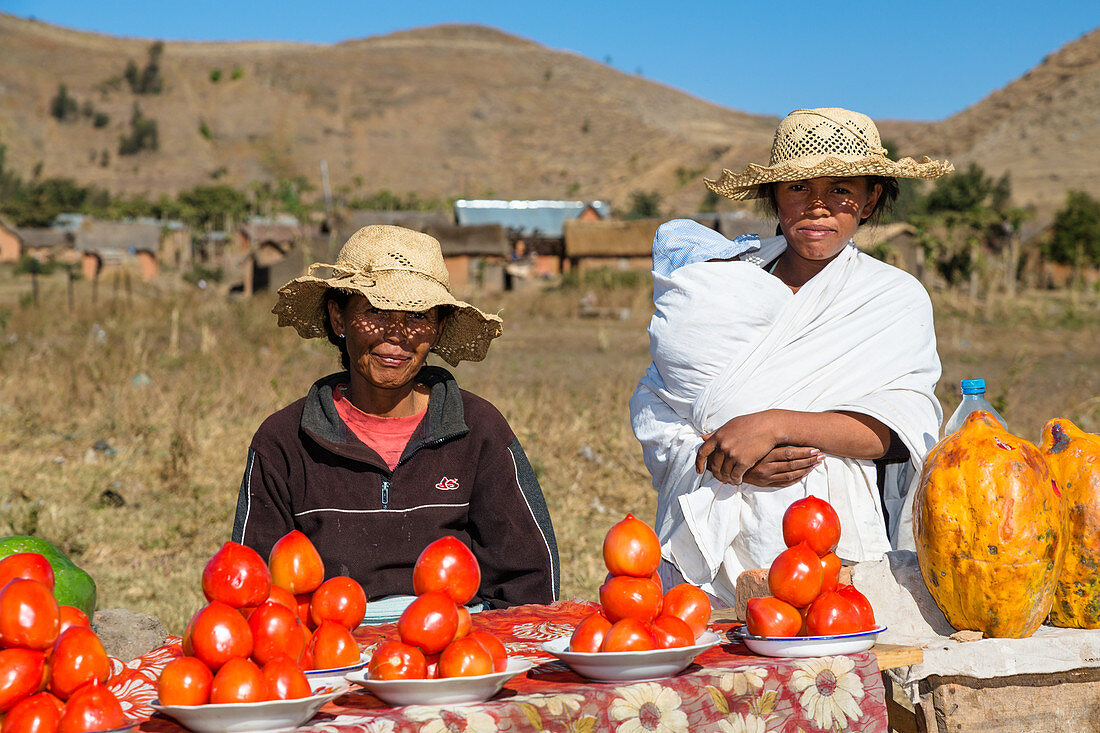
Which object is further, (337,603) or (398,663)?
(337,603)

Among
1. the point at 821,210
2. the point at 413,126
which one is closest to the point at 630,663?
the point at 821,210

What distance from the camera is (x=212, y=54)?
4380 inches

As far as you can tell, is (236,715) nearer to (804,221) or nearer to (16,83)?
(804,221)

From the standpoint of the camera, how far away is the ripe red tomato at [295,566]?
74.9 inches

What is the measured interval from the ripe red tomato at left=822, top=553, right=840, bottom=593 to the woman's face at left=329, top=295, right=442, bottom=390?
122 cm

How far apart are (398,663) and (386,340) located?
121cm

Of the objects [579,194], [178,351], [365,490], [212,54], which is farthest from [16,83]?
[365,490]

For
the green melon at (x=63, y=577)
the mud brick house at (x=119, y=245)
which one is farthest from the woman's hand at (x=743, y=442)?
the mud brick house at (x=119, y=245)

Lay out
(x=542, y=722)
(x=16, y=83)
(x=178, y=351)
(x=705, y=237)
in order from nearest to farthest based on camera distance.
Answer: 1. (x=542, y=722)
2. (x=705, y=237)
3. (x=178, y=351)
4. (x=16, y=83)

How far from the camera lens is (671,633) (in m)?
1.77

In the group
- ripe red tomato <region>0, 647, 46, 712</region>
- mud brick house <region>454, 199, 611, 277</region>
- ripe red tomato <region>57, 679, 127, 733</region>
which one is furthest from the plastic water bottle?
mud brick house <region>454, 199, 611, 277</region>

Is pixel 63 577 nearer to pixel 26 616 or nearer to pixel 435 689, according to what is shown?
pixel 26 616

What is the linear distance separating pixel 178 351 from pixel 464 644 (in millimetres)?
9730

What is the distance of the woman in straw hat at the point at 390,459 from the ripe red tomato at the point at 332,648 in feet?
2.68
